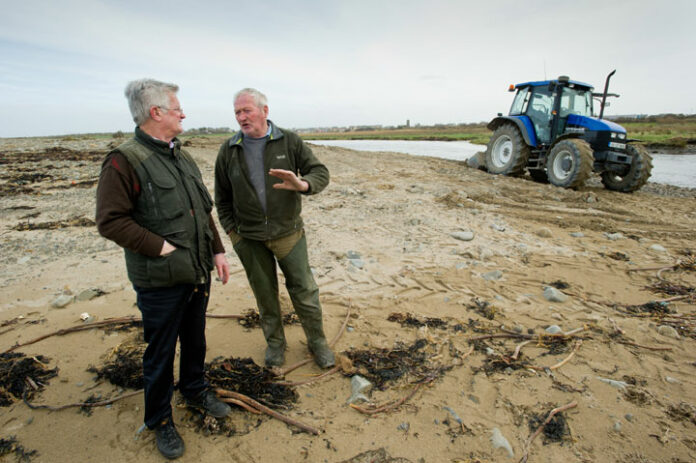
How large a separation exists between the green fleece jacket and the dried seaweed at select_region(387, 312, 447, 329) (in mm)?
1557

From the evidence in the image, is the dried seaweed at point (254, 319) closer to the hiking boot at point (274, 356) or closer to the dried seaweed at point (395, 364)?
the hiking boot at point (274, 356)

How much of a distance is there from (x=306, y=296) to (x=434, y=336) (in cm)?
133

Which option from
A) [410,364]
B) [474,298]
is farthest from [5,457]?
[474,298]

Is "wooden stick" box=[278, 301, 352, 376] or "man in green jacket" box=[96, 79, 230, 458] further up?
"man in green jacket" box=[96, 79, 230, 458]

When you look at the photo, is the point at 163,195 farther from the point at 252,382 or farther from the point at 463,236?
the point at 463,236

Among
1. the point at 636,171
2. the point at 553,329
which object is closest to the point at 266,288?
the point at 553,329

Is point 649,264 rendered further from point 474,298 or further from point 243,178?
point 243,178

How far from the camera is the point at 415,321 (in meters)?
3.61

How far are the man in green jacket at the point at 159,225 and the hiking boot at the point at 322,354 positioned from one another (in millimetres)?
1092

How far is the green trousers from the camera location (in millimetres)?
2766

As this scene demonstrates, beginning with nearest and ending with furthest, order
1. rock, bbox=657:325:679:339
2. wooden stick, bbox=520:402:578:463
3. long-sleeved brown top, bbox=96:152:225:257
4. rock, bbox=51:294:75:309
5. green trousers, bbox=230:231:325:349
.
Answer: long-sleeved brown top, bbox=96:152:225:257
wooden stick, bbox=520:402:578:463
green trousers, bbox=230:231:325:349
rock, bbox=657:325:679:339
rock, bbox=51:294:75:309

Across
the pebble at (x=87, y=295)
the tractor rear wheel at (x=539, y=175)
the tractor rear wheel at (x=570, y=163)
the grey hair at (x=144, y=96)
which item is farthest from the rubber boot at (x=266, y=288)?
the tractor rear wheel at (x=539, y=175)

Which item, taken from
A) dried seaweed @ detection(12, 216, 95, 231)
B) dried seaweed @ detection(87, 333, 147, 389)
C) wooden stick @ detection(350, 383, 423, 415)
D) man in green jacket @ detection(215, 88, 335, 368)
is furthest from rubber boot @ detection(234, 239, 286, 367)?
dried seaweed @ detection(12, 216, 95, 231)

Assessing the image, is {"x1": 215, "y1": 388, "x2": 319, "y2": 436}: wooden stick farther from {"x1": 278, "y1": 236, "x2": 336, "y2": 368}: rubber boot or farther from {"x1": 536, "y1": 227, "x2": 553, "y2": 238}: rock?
{"x1": 536, "y1": 227, "x2": 553, "y2": 238}: rock
